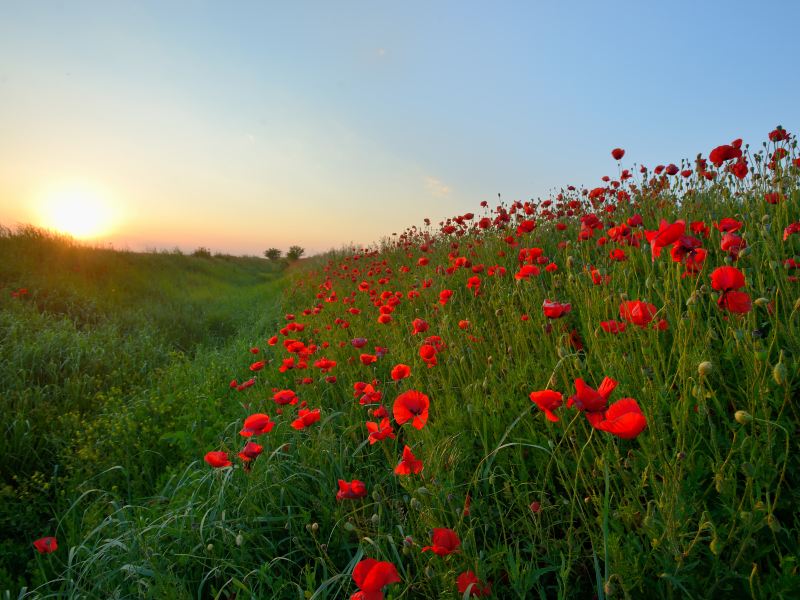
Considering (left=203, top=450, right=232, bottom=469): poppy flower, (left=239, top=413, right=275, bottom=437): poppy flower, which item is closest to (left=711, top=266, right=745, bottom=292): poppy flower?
(left=239, top=413, right=275, bottom=437): poppy flower

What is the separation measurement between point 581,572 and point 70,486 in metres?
3.00

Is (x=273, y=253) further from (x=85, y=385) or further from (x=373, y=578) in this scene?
(x=373, y=578)

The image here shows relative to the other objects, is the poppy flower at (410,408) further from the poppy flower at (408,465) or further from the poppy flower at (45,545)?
the poppy flower at (45,545)

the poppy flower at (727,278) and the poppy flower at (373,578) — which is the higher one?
the poppy flower at (727,278)

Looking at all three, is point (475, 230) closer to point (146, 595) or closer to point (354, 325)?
point (354, 325)

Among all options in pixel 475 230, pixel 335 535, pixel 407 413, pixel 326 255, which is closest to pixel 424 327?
Result: pixel 407 413

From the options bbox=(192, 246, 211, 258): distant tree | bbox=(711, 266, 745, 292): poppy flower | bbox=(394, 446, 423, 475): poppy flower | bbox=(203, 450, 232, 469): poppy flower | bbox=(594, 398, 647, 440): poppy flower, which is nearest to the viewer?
bbox=(594, 398, 647, 440): poppy flower

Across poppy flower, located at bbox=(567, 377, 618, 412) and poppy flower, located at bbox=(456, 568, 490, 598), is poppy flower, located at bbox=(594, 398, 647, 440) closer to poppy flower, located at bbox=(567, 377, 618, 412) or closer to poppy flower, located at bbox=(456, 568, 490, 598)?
poppy flower, located at bbox=(567, 377, 618, 412)

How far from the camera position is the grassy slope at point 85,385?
9.35 ft

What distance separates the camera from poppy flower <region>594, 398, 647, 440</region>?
943mm

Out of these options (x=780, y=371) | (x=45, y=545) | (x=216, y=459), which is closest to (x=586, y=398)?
(x=780, y=371)

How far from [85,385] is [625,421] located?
4554mm

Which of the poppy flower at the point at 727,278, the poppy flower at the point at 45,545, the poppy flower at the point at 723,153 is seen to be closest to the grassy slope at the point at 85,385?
the poppy flower at the point at 45,545

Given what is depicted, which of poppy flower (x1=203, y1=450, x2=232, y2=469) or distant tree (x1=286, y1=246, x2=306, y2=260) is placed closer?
poppy flower (x1=203, y1=450, x2=232, y2=469)
